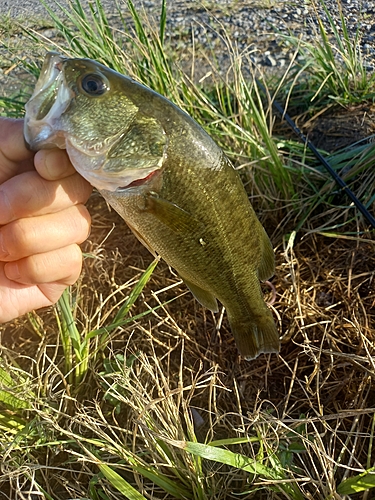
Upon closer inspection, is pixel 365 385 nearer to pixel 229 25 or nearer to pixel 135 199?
pixel 135 199

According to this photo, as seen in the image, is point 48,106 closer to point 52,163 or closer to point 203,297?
point 52,163

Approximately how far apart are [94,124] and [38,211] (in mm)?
297

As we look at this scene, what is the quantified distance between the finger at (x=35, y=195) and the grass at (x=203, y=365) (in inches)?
23.8

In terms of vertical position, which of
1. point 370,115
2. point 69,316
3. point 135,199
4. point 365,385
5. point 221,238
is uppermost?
point 135,199

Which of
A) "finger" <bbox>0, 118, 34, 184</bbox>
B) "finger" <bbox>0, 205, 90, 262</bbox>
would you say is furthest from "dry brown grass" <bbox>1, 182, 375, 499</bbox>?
"finger" <bbox>0, 118, 34, 184</bbox>

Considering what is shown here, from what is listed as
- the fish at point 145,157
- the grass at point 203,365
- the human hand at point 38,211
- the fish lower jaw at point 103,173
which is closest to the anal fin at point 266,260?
the fish at point 145,157

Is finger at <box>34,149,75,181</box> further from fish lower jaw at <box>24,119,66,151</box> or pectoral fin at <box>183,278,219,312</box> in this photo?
pectoral fin at <box>183,278,219,312</box>

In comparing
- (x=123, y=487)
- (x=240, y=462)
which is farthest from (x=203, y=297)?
(x=123, y=487)

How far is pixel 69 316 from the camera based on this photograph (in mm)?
1942

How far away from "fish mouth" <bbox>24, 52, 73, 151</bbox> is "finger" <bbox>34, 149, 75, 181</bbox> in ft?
0.06

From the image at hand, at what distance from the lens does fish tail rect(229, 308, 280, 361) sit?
183 cm

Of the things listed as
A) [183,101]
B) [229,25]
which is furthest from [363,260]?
[229,25]

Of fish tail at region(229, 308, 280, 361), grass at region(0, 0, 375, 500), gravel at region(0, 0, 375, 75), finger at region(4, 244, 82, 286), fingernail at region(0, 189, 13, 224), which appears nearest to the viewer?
fingernail at region(0, 189, 13, 224)

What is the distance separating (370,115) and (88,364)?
2.19m
